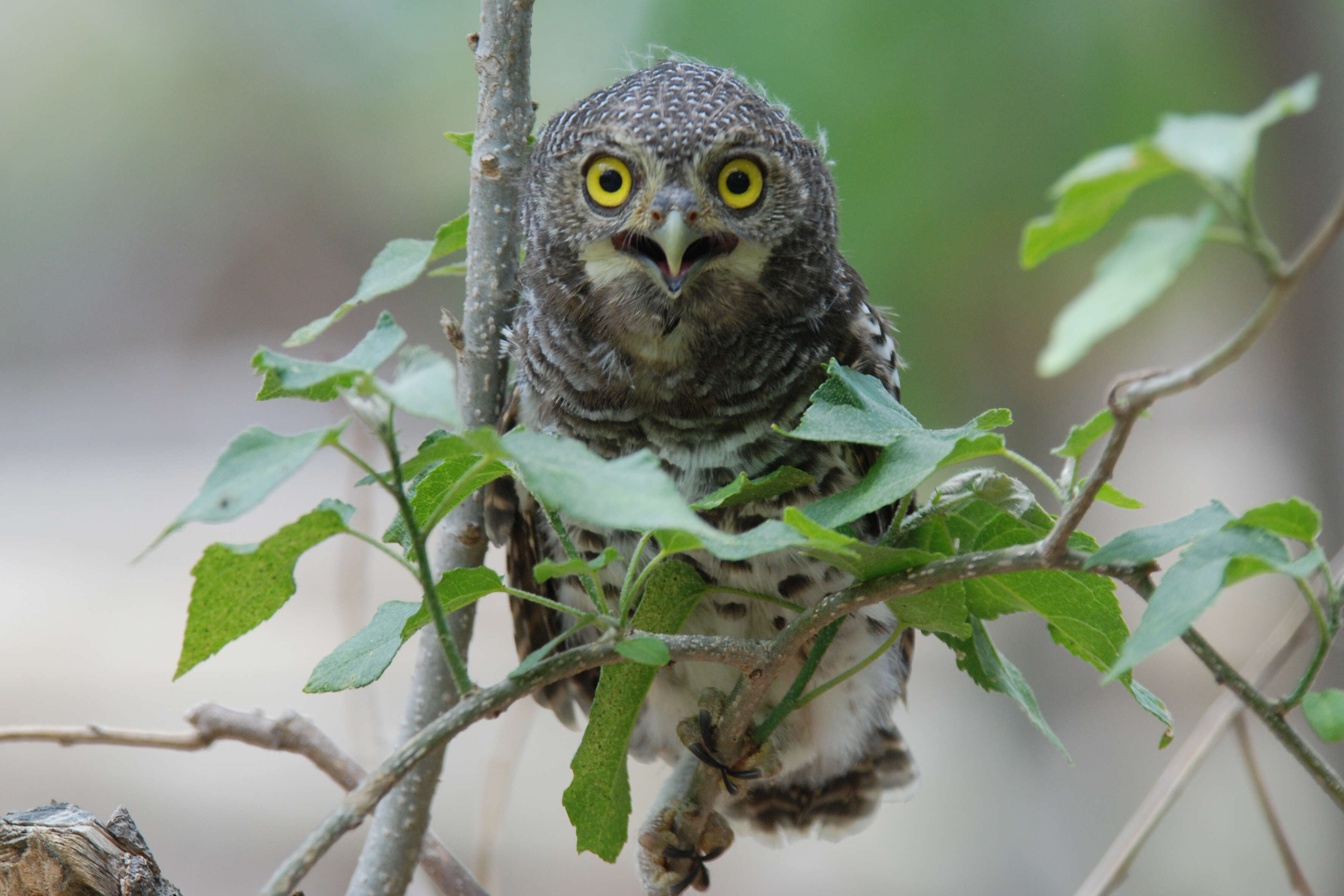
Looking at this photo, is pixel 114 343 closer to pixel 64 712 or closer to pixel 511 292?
pixel 64 712

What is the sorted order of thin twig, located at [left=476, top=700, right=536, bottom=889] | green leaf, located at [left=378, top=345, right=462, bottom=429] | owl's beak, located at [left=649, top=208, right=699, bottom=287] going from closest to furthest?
green leaf, located at [left=378, top=345, right=462, bottom=429] → owl's beak, located at [left=649, top=208, right=699, bottom=287] → thin twig, located at [left=476, top=700, right=536, bottom=889]

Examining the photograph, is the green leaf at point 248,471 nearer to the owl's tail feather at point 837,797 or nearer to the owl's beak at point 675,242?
the owl's beak at point 675,242

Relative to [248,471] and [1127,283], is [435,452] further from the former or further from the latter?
[1127,283]

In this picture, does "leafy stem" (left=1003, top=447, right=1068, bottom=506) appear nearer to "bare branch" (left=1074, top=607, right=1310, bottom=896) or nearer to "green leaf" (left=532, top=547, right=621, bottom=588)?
"green leaf" (left=532, top=547, right=621, bottom=588)

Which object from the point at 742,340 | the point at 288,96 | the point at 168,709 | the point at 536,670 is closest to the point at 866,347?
the point at 742,340

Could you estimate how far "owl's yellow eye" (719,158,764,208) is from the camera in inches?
55.8

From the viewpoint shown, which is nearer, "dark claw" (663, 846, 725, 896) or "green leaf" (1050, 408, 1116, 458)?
"green leaf" (1050, 408, 1116, 458)

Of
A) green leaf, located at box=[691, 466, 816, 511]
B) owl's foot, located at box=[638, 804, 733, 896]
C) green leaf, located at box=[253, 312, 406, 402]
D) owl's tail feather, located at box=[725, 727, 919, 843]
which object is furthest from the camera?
owl's tail feather, located at box=[725, 727, 919, 843]

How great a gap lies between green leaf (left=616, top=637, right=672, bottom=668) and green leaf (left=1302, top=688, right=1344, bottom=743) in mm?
426

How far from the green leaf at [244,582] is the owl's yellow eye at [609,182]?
77 cm

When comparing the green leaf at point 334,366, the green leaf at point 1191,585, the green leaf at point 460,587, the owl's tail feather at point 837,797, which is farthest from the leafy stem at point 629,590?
the owl's tail feather at point 837,797

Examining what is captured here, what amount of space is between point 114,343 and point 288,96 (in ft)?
5.94

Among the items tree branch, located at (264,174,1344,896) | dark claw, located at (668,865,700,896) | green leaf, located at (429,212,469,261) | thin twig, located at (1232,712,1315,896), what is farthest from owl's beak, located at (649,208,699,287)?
thin twig, located at (1232,712,1315,896)

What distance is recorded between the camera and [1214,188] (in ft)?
1.49
